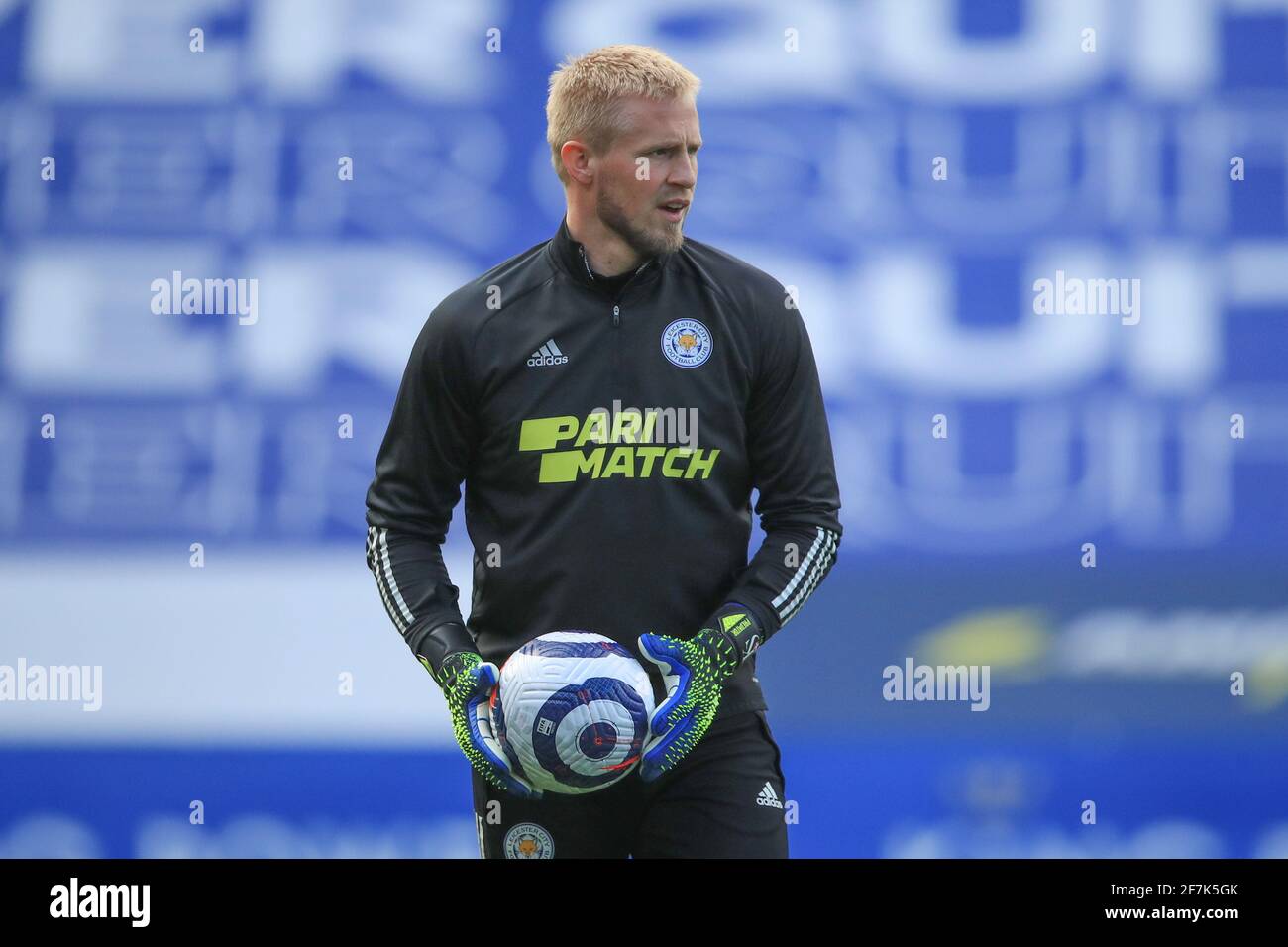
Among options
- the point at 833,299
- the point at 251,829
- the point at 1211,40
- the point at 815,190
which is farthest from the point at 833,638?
the point at 1211,40

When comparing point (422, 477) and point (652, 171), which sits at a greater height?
point (652, 171)

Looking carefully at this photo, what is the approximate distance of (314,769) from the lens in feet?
14.1

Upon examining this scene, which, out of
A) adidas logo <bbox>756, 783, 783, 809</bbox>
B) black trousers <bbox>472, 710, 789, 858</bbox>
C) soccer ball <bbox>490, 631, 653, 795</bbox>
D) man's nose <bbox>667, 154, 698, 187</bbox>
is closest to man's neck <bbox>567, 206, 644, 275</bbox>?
man's nose <bbox>667, 154, 698, 187</bbox>

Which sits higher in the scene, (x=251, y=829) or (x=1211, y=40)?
(x=1211, y=40)

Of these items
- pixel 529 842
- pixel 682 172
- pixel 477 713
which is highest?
pixel 682 172

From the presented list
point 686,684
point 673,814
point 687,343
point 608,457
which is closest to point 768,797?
point 673,814

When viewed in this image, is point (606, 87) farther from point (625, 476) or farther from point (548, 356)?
point (625, 476)

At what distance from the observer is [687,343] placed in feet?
8.38

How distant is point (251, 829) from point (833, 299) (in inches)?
87.8

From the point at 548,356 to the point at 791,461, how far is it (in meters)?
0.45

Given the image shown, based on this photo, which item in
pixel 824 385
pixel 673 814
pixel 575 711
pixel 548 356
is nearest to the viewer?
pixel 575 711

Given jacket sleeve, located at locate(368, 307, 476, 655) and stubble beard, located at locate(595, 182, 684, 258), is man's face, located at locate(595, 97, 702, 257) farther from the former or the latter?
jacket sleeve, located at locate(368, 307, 476, 655)

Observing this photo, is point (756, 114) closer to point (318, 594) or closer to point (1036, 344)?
point (1036, 344)

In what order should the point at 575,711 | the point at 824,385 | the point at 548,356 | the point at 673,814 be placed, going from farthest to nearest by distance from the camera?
the point at 824,385, the point at 548,356, the point at 673,814, the point at 575,711
